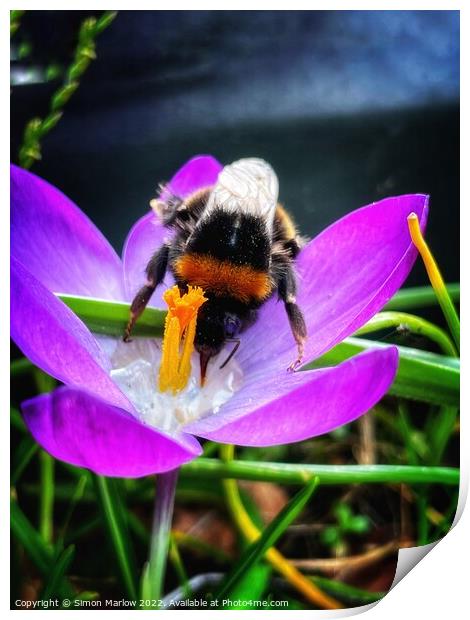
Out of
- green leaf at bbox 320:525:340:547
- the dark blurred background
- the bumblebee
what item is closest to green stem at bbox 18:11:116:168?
the dark blurred background

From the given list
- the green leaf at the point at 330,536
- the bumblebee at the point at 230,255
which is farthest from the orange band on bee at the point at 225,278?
the green leaf at the point at 330,536

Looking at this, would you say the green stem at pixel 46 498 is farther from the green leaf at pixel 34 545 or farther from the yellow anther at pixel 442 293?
the yellow anther at pixel 442 293

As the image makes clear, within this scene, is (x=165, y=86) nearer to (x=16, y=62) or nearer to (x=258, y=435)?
(x=16, y=62)

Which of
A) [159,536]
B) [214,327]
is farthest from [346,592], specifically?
[214,327]

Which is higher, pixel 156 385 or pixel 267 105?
pixel 267 105

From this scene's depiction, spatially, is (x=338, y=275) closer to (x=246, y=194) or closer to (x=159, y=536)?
(x=246, y=194)
